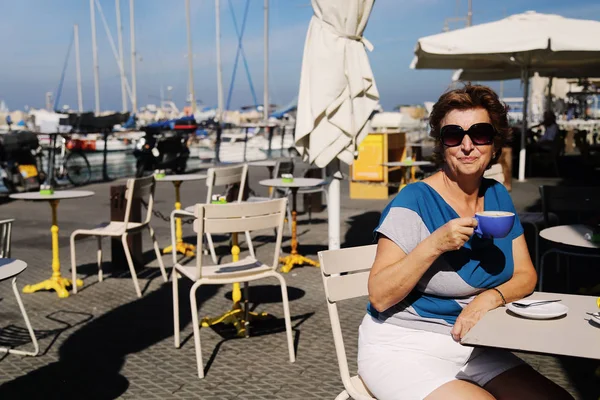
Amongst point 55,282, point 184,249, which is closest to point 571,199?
point 184,249

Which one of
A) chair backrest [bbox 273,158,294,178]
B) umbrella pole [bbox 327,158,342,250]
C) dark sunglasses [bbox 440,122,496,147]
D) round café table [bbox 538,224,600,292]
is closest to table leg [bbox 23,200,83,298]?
umbrella pole [bbox 327,158,342,250]

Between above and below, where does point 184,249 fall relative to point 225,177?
below

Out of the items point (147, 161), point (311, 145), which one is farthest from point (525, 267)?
point (147, 161)

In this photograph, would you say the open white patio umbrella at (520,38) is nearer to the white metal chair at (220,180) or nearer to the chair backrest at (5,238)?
the white metal chair at (220,180)

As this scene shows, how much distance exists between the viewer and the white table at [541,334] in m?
1.98

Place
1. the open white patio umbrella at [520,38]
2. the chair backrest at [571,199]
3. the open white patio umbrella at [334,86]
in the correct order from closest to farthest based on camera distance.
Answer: the chair backrest at [571,199] < the open white patio umbrella at [334,86] < the open white patio umbrella at [520,38]

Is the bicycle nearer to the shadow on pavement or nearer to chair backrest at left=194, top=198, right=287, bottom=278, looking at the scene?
the shadow on pavement

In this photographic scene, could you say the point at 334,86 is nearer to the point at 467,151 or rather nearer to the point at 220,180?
the point at 220,180

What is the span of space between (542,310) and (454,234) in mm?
389

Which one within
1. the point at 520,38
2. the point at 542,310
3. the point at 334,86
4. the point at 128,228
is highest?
the point at 520,38

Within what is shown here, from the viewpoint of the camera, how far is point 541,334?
2.11m

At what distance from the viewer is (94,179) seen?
1753cm

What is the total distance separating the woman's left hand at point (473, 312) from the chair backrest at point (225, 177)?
4.70 m

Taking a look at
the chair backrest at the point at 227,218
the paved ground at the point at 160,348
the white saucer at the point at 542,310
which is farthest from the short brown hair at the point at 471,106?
the chair backrest at the point at 227,218
